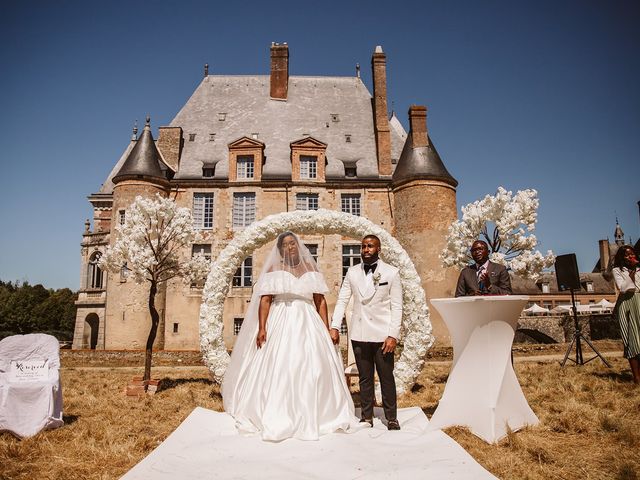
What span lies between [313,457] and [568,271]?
10.0m

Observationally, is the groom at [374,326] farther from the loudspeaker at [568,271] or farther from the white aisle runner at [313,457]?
the loudspeaker at [568,271]

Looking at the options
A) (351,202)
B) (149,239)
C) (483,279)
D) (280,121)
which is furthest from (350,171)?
(483,279)

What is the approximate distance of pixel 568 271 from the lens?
11.7 m

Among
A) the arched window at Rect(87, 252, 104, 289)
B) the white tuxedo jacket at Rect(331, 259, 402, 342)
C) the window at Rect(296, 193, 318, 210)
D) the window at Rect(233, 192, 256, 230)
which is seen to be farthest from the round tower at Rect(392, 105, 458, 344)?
the arched window at Rect(87, 252, 104, 289)

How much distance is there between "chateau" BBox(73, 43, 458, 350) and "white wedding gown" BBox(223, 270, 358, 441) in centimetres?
1566

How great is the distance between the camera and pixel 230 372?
6.46 m

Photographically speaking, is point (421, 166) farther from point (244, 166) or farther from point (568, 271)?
point (568, 271)

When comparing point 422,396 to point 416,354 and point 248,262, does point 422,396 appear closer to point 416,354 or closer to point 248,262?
point 416,354

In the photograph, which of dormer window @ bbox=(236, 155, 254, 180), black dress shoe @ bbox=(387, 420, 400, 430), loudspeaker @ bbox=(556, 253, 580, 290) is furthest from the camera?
dormer window @ bbox=(236, 155, 254, 180)

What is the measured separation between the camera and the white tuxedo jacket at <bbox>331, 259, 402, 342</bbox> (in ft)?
18.0

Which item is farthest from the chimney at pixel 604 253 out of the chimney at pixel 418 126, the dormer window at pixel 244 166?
the dormer window at pixel 244 166

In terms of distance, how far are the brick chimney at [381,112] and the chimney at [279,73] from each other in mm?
5453

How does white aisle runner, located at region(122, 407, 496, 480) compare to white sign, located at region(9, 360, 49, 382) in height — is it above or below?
below

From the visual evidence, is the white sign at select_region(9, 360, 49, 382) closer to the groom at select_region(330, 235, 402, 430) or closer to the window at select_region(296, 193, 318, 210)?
the groom at select_region(330, 235, 402, 430)
